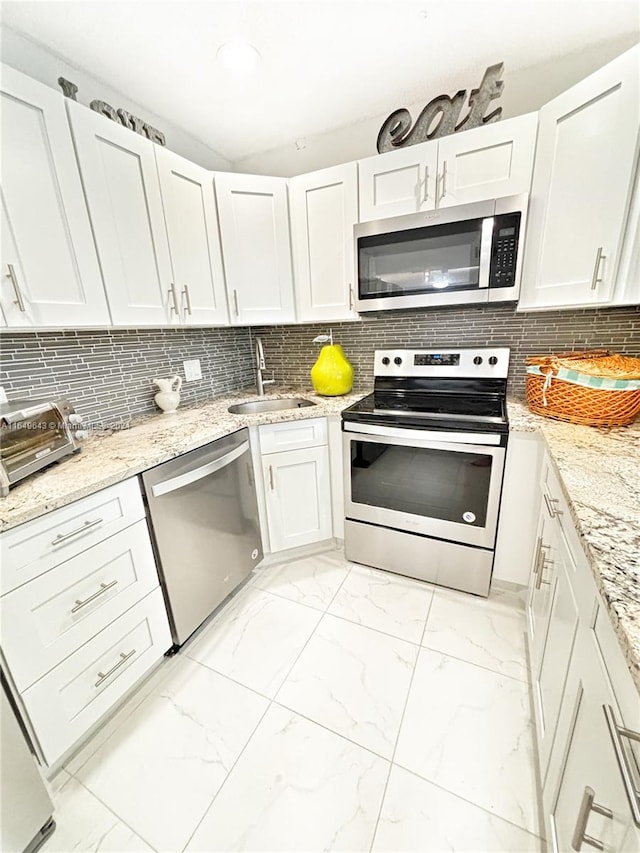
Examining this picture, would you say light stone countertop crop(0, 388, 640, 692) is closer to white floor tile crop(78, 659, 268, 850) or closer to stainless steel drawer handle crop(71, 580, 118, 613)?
stainless steel drawer handle crop(71, 580, 118, 613)

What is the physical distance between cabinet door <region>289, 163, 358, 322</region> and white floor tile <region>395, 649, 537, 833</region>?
1.75 meters

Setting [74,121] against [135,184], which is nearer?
[74,121]

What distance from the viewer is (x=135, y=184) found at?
1.40 m

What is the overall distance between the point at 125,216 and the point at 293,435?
120 cm

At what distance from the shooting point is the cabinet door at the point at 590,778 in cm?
47

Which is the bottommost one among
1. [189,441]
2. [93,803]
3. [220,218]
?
[93,803]

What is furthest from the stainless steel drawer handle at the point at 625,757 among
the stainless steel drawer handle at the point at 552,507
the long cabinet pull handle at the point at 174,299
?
the long cabinet pull handle at the point at 174,299

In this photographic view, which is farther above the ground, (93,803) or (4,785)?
(4,785)

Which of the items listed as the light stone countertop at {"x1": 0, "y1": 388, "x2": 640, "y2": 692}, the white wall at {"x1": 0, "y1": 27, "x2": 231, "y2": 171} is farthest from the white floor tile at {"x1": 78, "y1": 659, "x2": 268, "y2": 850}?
the white wall at {"x1": 0, "y1": 27, "x2": 231, "y2": 171}

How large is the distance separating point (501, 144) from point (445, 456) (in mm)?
1363

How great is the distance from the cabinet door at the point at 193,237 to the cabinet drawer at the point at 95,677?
1333 mm

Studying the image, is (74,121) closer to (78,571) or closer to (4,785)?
(78,571)

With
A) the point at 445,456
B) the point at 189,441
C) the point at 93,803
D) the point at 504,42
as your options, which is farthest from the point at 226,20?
the point at 93,803

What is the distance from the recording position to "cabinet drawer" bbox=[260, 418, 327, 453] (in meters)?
1.74
